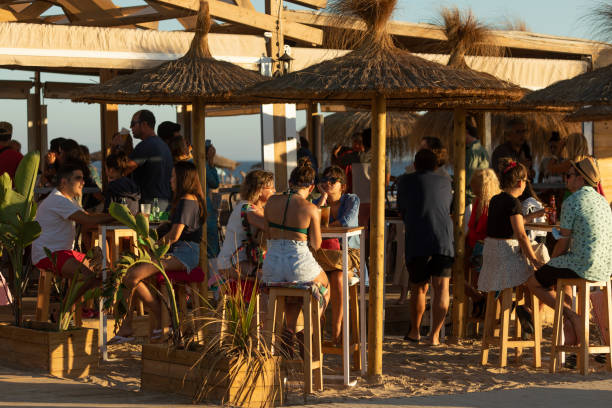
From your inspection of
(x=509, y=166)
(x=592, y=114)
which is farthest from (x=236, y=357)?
(x=592, y=114)

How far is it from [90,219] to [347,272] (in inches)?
77.4

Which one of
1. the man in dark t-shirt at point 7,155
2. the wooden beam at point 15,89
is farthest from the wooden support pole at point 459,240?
the wooden beam at point 15,89

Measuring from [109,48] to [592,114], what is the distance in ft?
16.2

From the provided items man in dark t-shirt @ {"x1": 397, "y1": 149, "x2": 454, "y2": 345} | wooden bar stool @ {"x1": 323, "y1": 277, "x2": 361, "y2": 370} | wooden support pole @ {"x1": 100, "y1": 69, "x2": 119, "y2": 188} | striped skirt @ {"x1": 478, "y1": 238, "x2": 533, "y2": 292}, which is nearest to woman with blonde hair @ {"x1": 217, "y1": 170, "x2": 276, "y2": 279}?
wooden bar stool @ {"x1": 323, "y1": 277, "x2": 361, "y2": 370}

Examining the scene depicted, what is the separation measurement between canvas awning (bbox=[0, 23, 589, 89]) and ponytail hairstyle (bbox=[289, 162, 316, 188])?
4.28 metres

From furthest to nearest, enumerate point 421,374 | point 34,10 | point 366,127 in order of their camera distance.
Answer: point 366,127, point 34,10, point 421,374

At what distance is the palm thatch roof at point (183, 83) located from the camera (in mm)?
7375

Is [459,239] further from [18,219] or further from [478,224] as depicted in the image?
[18,219]

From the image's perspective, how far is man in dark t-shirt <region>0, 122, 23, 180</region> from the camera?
32.3 feet

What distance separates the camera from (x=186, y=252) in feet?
23.2

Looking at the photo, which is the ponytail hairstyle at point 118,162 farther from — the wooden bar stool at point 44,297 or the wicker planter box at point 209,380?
the wicker planter box at point 209,380

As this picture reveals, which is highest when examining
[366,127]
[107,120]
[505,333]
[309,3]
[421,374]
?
[309,3]

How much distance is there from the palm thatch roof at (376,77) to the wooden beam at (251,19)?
3.82m

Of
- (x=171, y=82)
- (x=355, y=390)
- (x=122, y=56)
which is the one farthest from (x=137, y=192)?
(x=355, y=390)
